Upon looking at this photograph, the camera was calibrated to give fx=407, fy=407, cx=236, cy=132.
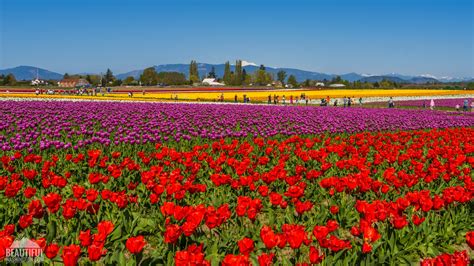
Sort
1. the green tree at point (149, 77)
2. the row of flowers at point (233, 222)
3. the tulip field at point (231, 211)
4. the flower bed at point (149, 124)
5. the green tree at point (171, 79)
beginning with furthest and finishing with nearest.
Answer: the green tree at point (171, 79) < the green tree at point (149, 77) < the flower bed at point (149, 124) < the tulip field at point (231, 211) < the row of flowers at point (233, 222)

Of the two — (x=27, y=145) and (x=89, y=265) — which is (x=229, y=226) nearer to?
(x=89, y=265)

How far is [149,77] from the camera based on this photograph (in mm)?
145375

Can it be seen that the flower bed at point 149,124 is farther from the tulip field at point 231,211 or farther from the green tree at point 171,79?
the green tree at point 171,79

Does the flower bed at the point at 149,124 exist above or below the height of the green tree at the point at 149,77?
below

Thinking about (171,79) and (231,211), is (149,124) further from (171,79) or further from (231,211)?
(171,79)

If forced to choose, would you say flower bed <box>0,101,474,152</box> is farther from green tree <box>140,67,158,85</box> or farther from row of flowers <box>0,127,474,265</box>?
green tree <box>140,67,158,85</box>

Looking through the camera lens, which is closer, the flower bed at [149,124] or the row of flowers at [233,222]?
the row of flowers at [233,222]

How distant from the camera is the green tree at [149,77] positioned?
14362cm

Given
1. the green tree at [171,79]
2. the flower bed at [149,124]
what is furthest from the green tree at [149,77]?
the flower bed at [149,124]

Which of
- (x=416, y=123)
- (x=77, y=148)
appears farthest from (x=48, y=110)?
(x=416, y=123)

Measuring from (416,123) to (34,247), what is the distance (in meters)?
22.7

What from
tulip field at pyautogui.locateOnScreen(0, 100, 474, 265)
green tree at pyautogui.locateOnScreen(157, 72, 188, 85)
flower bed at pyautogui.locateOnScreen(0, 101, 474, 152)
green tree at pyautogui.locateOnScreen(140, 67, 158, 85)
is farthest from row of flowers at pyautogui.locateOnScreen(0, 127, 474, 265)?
green tree at pyautogui.locateOnScreen(157, 72, 188, 85)

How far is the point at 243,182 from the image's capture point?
6.34 meters

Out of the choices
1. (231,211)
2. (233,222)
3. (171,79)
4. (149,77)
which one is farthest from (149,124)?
(171,79)
